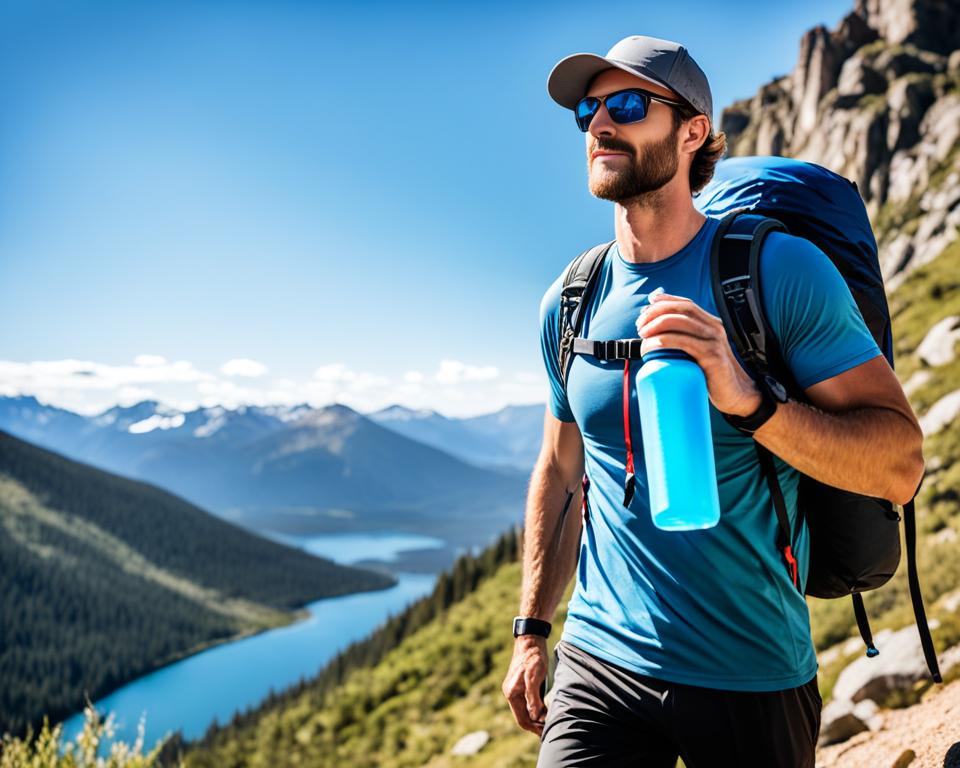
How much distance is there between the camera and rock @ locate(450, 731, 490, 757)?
64.5 feet

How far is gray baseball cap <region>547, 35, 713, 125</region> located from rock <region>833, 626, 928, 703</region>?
240 inches

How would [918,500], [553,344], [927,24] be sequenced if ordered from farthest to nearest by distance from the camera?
[927,24], [918,500], [553,344]

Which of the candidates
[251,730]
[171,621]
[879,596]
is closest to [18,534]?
[171,621]

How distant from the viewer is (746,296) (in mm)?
2006

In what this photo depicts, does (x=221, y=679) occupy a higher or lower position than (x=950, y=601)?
lower

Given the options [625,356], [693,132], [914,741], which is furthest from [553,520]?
[914,741]

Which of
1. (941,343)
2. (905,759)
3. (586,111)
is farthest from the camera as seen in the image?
(941,343)

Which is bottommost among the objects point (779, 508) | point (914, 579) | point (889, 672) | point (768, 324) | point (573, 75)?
point (889, 672)

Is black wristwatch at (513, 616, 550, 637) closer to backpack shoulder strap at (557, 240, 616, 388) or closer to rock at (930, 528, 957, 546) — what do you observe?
backpack shoulder strap at (557, 240, 616, 388)

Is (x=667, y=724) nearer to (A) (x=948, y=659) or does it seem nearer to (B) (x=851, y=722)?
(B) (x=851, y=722)

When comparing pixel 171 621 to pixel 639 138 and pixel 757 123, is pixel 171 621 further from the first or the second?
pixel 639 138

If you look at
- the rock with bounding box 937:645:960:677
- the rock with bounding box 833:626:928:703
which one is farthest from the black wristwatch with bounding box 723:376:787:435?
the rock with bounding box 833:626:928:703

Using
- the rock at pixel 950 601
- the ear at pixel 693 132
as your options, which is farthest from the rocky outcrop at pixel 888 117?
the ear at pixel 693 132

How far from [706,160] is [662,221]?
44 cm
